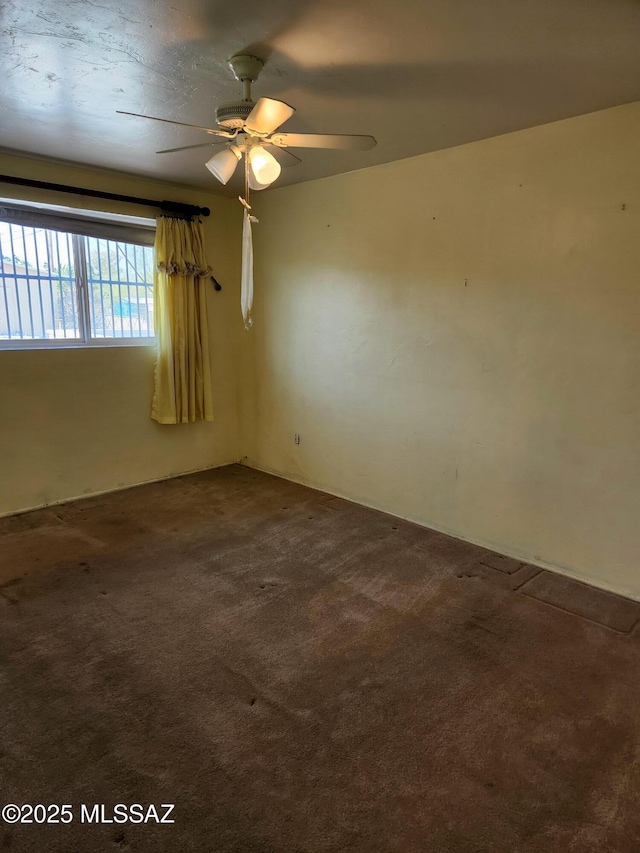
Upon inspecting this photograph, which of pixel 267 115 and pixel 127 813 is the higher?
pixel 267 115

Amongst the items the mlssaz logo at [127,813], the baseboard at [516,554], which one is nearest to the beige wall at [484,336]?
the baseboard at [516,554]

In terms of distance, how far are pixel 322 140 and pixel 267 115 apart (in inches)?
11.5

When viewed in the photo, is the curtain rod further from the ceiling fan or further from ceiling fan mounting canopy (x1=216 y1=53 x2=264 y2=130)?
ceiling fan mounting canopy (x1=216 y1=53 x2=264 y2=130)

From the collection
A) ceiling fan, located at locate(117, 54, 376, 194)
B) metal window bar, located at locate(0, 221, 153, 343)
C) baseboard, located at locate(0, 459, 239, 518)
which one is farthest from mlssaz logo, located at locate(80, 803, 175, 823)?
metal window bar, located at locate(0, 221, 153, 343)

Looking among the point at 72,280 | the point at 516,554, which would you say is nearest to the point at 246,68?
the point at 72,280

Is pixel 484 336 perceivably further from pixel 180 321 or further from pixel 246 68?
pixel 180 321

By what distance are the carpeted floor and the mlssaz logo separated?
2cm

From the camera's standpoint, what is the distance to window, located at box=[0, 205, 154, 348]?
3.58 m

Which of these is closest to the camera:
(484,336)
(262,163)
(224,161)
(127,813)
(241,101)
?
(127,813)

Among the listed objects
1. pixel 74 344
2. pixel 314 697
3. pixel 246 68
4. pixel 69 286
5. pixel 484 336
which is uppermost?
pixel 246 68

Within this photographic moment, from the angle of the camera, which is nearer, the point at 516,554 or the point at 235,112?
the point at 235,112

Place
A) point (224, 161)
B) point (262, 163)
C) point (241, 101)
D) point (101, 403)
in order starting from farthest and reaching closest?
point (101, 403) → point (224, 161) → point (262, 163) → point (241, 101)

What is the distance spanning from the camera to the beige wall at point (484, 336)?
2686mm

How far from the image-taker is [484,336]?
→ 10.5ft
